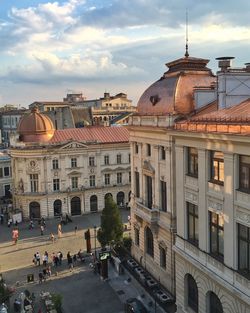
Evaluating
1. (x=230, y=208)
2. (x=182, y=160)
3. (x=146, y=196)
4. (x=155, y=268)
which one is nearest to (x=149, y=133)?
(x=146, y=196)

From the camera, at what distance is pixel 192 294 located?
28.0 meters

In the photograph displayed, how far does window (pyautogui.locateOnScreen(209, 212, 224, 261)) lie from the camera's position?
2373 centimetres

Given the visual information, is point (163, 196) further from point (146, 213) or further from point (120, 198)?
point (120, 198)

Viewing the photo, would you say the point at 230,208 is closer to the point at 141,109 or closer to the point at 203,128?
the point at 203,128

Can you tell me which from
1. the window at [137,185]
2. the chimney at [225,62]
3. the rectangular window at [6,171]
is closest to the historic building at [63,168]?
the rectangular window at [6,171]

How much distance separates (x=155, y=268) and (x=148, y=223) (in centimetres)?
405

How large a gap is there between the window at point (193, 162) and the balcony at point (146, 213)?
31.4 feet

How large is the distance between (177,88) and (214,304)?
17.1m

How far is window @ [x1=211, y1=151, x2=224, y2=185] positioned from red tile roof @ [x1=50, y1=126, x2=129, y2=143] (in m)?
43.3

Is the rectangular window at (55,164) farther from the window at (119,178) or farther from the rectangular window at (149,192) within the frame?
the rectangular window at (149,192)

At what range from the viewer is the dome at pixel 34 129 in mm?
63906

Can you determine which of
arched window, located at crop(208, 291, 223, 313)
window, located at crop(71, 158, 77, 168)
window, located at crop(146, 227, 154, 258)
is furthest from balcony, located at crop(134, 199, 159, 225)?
window, located at crop(71, 158, 77, 168)

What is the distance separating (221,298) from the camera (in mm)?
23578

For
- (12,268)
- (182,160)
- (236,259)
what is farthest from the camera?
(12,268)
